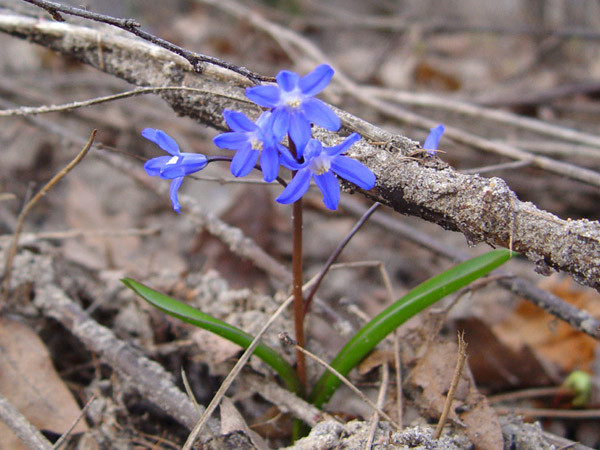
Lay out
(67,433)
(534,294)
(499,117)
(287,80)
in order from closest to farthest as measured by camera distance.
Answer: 1. (287,80)
2. (67,433)
3. (534,294)
4. (499,117)

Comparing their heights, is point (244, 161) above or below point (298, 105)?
below

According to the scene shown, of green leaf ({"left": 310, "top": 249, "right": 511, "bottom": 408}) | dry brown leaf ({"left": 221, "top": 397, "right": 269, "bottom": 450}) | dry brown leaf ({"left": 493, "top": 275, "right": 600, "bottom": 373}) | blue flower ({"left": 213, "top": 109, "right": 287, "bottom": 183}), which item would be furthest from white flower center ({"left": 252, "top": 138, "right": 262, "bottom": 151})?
dry brown leaf ({"left": 493, "top": 275, "right": 600, "bottom": 373})

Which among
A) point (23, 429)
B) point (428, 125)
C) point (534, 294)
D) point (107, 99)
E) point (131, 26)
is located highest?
point (428, 125)

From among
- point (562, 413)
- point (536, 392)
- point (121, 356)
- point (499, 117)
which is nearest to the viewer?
point (121, 356)

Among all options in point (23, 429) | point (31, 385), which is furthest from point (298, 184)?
point (31, 385)

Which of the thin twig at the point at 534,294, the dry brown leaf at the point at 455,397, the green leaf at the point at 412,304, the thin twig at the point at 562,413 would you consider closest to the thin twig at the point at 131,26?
the green leaf at the point at 412,304

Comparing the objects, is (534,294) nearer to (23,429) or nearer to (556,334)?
(556,334)

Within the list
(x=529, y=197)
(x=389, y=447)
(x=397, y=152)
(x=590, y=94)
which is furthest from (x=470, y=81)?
(x=389, y=447)
